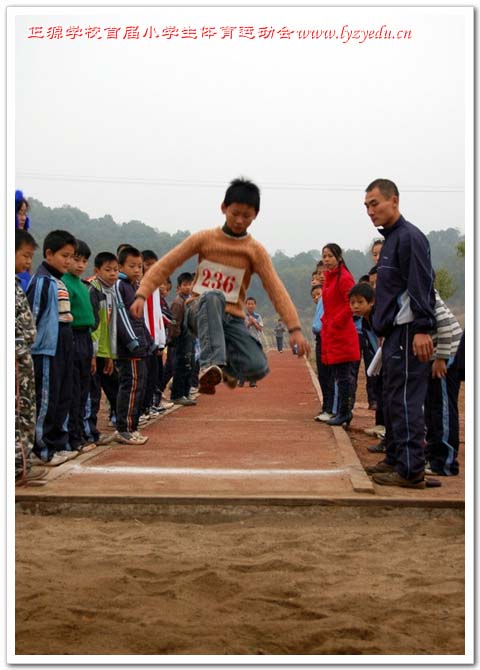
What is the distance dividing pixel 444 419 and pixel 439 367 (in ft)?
1.47

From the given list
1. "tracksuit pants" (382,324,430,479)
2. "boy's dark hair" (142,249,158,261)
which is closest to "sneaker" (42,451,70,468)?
"tracksuit pants" (382,324,430,479)

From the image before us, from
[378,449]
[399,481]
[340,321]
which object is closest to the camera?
[399,481]

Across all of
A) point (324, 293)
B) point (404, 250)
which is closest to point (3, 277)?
point (404, 250)

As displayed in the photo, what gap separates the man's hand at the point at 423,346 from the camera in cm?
583

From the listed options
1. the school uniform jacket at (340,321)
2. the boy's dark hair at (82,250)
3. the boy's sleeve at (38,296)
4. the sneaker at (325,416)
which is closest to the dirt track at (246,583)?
the boy's sleeve at (38,296)

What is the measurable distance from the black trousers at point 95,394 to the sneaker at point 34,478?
168 cm

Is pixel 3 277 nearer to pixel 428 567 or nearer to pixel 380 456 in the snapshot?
pixel 428 567

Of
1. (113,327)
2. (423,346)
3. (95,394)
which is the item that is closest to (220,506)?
(423,346)

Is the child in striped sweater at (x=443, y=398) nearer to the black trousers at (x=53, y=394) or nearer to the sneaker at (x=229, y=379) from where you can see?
the sneaker at (x=229, y=379)

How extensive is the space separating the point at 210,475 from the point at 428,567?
6.65 feet

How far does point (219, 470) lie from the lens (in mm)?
6441

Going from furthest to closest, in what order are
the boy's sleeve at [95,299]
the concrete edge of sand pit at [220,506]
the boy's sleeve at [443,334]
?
the boy's sleeve at [95,299] < the boy's sleeve at [443,334] < the concrete edge of sand pit at [220,506]

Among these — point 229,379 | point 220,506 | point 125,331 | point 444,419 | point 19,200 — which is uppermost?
point 19,200

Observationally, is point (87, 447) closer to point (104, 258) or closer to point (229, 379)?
point (104, 258)
